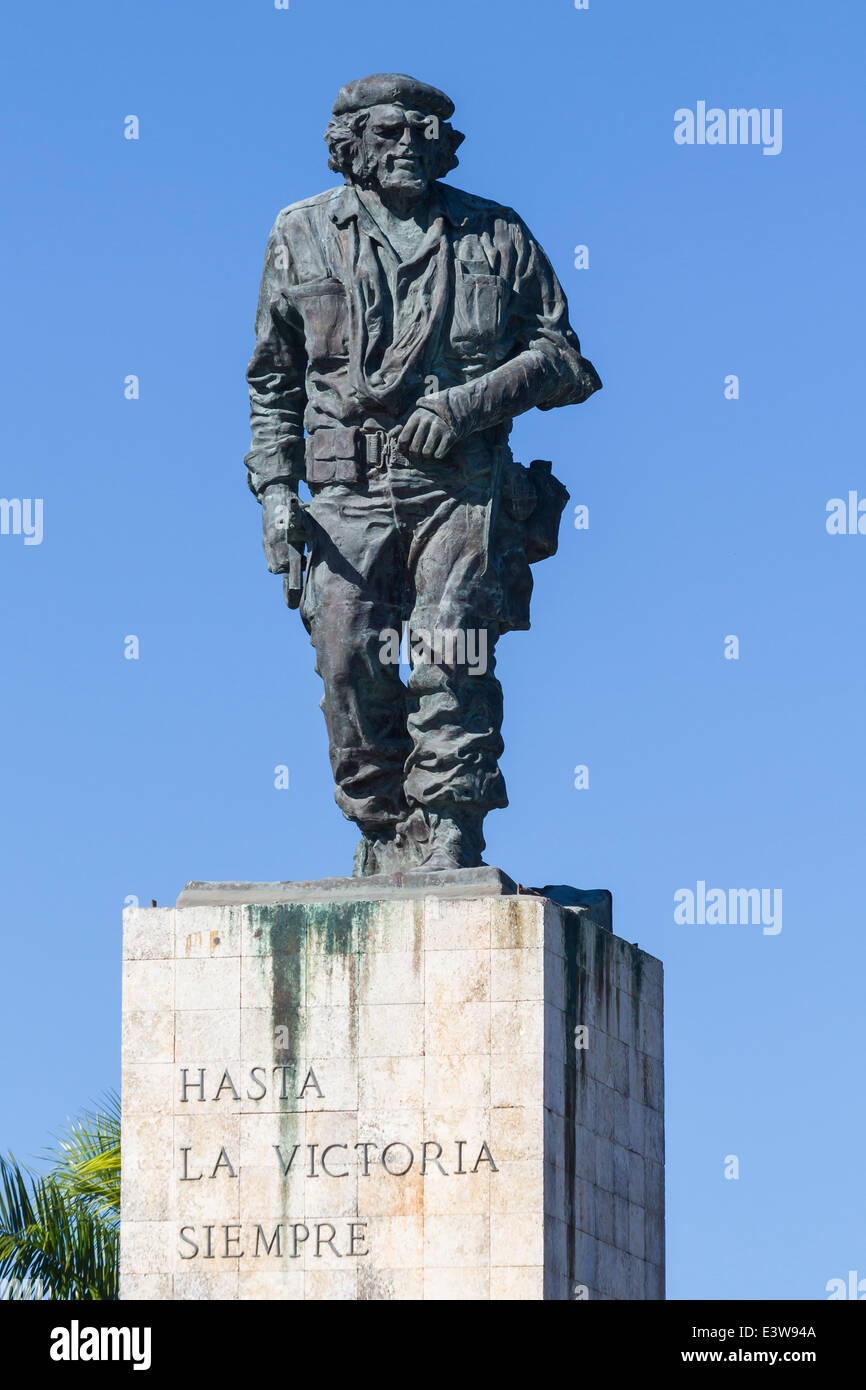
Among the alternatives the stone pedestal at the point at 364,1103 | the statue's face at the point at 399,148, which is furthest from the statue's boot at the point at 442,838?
the statue's face at the point at 399,148

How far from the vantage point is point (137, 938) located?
2320 cm

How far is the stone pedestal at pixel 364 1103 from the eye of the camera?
2230cm

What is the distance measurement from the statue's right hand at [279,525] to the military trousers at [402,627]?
0.59 ft

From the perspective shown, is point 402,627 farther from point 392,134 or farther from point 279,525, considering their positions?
point 392,134

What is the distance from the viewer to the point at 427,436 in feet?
77.9

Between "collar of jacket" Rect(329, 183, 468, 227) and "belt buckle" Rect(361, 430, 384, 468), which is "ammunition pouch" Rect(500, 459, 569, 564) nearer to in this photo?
"belt buckle" Rect(361, 430, 384, 468)

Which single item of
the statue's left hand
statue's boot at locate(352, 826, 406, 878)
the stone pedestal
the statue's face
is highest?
the statue's face

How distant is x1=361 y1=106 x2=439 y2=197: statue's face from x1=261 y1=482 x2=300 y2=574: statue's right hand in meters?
1.90

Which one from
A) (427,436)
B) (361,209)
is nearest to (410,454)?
(427,436)

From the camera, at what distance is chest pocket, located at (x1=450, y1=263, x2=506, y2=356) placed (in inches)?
945

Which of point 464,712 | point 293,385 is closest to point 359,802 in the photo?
point 464,712

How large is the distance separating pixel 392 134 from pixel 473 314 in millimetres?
1163

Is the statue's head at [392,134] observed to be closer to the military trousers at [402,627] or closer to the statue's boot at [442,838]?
the military trousers at [402,627]

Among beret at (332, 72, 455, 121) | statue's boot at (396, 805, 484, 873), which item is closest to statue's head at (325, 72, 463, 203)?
beret at (332, 72, 455, 121)
